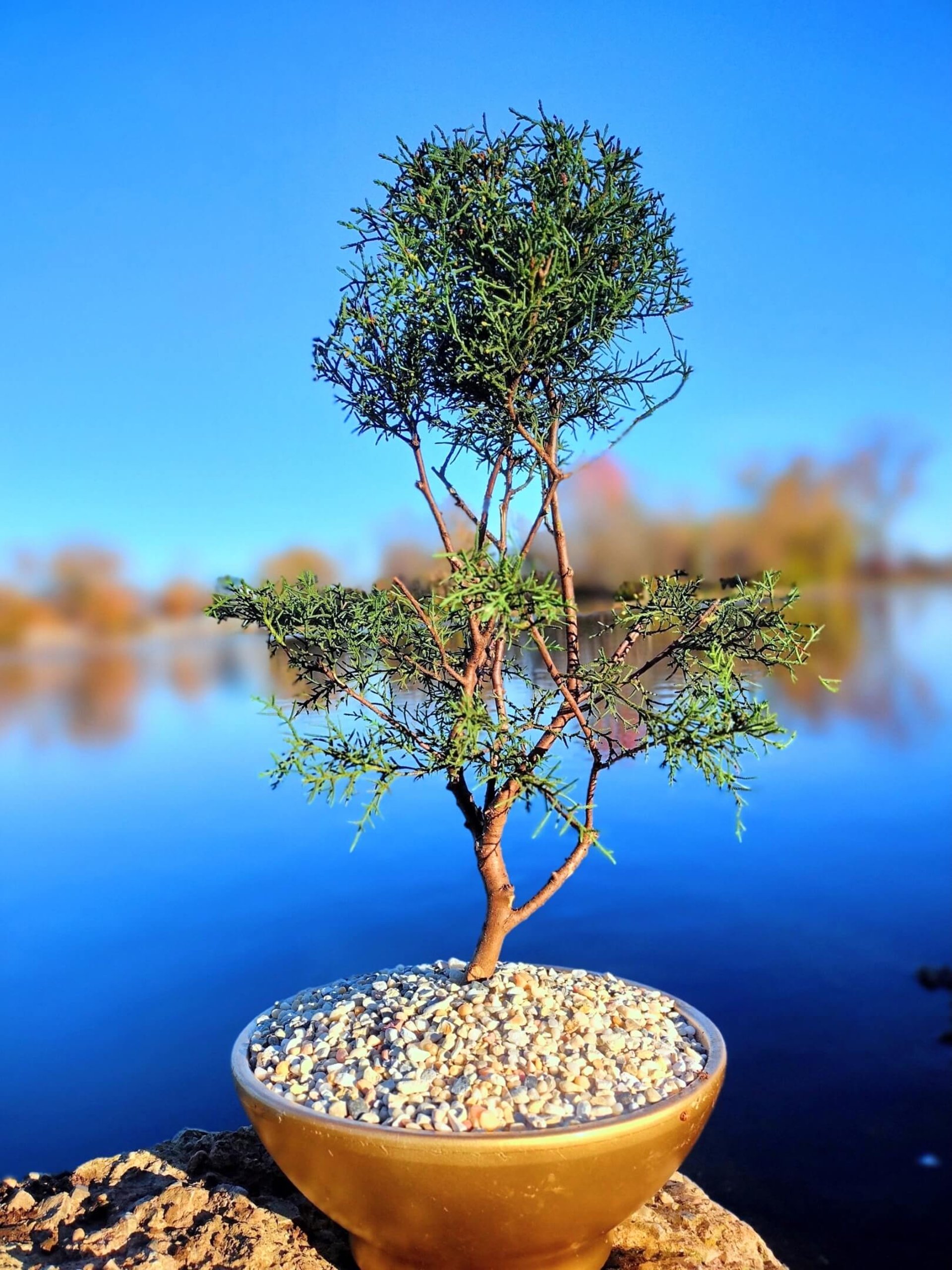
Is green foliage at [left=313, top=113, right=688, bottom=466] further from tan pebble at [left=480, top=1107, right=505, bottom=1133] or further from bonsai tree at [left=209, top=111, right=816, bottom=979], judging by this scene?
tan pebble at [left=480, top=1107, right=505, bottom=1133]

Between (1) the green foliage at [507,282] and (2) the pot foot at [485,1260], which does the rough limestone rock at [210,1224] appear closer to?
(2) the pot foot at [485,1260]

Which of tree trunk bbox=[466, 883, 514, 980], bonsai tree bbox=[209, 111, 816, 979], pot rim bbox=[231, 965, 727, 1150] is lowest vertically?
pot rim bbox=[231, 965, 727, 1150]

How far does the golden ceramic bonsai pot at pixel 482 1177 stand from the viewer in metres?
2.02

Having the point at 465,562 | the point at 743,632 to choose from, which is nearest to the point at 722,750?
the point at 743,632

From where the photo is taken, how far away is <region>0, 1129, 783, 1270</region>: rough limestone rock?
7.77ft

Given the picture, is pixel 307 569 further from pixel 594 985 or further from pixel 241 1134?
pixel 241 1134

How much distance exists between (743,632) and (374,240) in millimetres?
1310

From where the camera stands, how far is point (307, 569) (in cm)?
259

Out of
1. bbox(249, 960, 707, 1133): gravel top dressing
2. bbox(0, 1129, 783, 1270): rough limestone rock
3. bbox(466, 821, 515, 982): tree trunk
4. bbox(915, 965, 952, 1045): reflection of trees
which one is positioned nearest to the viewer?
bbox(249, 960, 707, 1133): gravel top dressing

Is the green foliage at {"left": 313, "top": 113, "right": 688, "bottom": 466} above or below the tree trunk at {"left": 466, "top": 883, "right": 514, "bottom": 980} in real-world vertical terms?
above

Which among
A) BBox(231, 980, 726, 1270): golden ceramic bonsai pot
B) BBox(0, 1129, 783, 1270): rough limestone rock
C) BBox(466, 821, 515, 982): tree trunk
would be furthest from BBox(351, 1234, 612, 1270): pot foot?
BBox(466, 821, 515, 982): tree trunk

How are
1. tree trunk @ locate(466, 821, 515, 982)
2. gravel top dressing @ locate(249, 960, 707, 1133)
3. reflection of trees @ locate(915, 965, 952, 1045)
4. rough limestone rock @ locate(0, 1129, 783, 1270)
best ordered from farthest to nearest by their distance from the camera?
reflection of trees @ locate(915, 965, 952, 1045) < tree trunk @ locate(466, 821, 515, 982) < rough limestone rock @ locate(0, 1129, 783, 1270) < gravel top dressing @ locate(249, 960, 707, 1133)

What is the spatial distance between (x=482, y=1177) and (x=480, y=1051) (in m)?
0.31

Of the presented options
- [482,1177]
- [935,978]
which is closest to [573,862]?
[482,1177]
